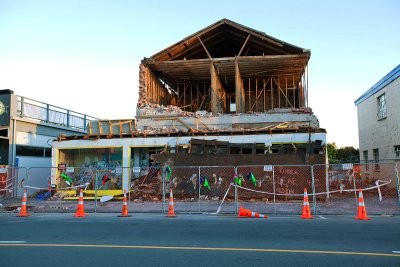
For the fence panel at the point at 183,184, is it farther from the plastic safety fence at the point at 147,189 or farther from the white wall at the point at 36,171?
the white wall at the point at 36,171

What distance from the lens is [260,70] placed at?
29.3 metres

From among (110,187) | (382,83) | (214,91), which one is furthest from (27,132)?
(382,83)

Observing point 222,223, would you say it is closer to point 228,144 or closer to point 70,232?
point 70,232

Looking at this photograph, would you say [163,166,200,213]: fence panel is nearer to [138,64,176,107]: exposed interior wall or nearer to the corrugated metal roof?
[138,64,176,107]: exposed interior wall

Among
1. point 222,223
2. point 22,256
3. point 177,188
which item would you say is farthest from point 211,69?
point 22,256

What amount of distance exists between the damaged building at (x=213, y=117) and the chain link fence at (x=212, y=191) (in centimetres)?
60

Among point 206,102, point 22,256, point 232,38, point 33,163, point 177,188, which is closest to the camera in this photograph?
point 22,256

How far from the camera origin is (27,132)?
964 inches

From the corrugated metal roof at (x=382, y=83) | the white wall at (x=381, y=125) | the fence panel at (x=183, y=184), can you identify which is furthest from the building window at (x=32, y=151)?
the corrugated metal roof at (x=382, y=83)

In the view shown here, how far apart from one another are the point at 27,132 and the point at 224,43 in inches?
659

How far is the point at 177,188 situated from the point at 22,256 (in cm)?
1215

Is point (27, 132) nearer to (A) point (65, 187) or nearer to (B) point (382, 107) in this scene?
(A) point (65, 187)

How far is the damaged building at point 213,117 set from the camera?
1934cm

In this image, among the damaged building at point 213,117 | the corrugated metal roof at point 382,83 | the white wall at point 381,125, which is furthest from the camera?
the white wall at point 381,125
